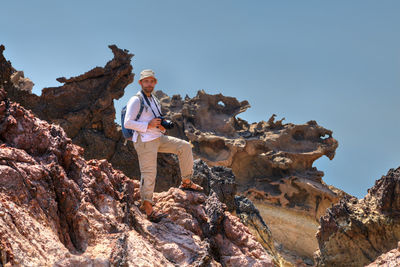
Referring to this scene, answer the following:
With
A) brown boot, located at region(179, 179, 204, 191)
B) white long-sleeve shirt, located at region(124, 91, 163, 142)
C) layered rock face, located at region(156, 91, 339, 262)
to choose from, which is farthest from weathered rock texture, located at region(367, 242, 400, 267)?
layered rock face, located at region(156, 91, 339, 262)

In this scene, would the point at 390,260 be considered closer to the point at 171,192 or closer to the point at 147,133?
the point at 171,192

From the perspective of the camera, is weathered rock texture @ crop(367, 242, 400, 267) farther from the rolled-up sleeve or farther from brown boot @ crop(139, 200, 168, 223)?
the rolled-up sleeve

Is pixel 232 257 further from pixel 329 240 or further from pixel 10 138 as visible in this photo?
pixel 329 240

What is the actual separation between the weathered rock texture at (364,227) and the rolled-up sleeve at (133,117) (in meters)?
6.27

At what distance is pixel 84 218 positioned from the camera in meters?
3.93

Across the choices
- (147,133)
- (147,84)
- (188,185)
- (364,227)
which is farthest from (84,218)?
(364,227)

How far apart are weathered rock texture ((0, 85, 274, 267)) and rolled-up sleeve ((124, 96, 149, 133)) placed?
0.61 m

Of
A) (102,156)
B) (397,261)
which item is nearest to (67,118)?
(102,156)

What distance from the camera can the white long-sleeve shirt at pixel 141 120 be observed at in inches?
194

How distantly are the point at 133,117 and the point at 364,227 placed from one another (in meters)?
6.43

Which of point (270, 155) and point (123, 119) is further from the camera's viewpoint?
point (270, 155)

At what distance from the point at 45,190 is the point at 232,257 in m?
2.37

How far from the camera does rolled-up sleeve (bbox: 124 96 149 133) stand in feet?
16.2

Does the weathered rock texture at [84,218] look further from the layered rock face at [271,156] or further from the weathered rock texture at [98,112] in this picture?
the layered rock face at [271,156]
